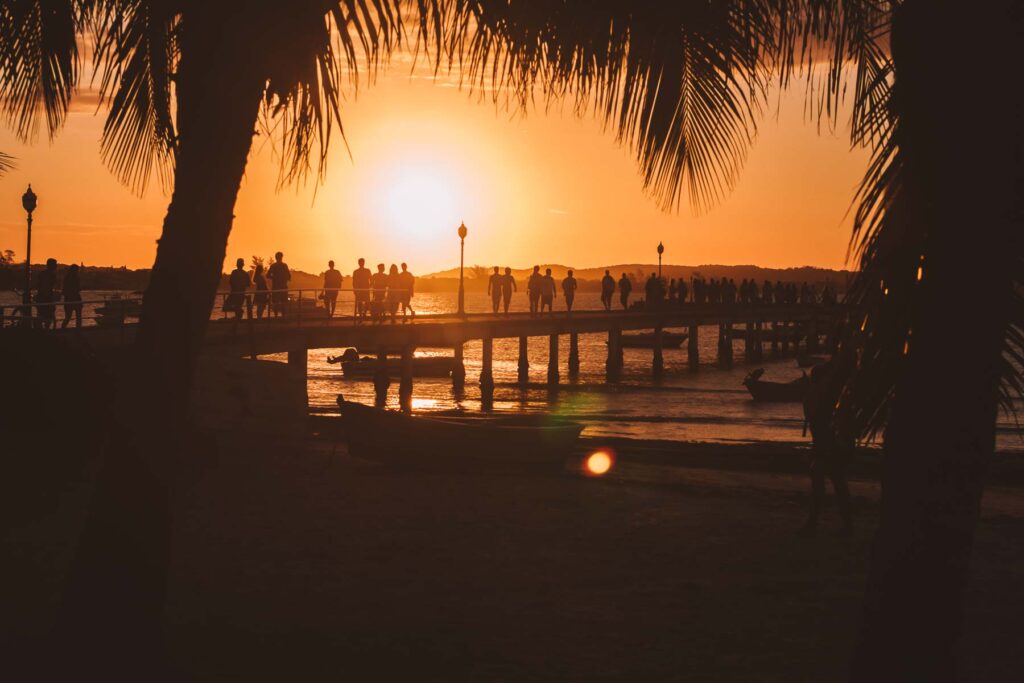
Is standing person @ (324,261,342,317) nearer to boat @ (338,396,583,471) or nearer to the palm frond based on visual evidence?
boat @ (338,396,583,471)

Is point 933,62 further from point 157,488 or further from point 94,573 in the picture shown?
point 94,573

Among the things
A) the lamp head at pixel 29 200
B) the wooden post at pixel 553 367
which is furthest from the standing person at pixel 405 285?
the wooden post at pixel 553 367

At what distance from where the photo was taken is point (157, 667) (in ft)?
19.0

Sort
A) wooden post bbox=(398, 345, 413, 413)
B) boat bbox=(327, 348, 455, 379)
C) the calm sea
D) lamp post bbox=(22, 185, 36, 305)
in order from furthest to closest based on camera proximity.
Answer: boat bbox=(327, 348, 455, 379), wooden post bbox=(398, 345, 413, 413), the calm sea, lamp post bbox=(22, 185, 36, 305)


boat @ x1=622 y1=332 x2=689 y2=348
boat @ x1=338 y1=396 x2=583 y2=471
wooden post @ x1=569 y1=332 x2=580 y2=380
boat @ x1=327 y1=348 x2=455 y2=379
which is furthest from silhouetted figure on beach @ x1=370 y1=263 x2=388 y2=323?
boat @ x1=622 y1=332 x2=689 y2=348

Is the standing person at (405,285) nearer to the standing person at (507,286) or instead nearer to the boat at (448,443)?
the standing person at (507,286)

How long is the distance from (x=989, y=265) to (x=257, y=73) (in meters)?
3.48

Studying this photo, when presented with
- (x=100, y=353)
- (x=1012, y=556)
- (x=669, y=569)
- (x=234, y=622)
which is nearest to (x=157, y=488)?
(x=234, y=622)

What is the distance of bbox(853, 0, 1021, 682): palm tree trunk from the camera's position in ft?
11.7

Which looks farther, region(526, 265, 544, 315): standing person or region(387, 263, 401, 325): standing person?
region(526, 265, 544, 315): standing person

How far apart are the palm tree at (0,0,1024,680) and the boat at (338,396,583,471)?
10.4 meters

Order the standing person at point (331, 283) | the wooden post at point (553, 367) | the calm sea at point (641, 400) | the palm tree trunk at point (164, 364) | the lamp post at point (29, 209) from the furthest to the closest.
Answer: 1. the wooden post at point (553, 367)
2. the calm sea at point (641, 400)
3. the standing person at point (331, 283)
4. the lamp post at point (29, 209)
5. the palm tree trunk at point (164, 364)

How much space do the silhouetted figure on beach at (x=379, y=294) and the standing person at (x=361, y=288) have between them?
13.1 inches

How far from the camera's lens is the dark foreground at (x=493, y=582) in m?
7.88
